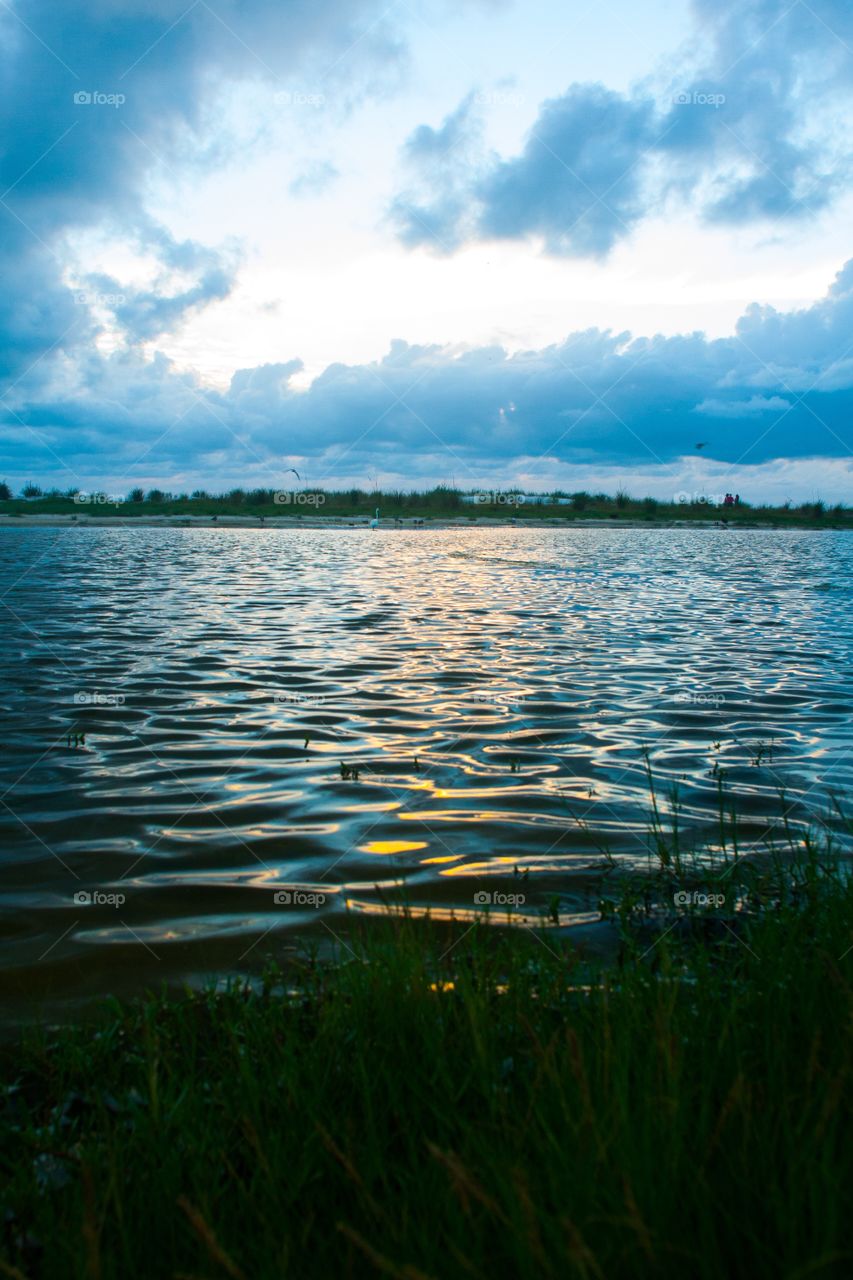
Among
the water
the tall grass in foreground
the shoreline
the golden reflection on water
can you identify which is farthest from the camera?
the shoreline

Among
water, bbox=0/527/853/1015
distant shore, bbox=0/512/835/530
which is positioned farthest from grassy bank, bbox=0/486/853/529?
water, bbox=0/527/853/1015

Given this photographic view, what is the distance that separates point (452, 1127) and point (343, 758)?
526cm

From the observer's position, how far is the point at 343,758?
25.5 ft

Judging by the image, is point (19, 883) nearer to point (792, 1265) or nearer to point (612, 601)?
point (792, 1265)

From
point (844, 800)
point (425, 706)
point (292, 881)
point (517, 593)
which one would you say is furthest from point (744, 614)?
point (292, 881)

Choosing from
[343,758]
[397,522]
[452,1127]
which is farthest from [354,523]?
[452,1127]

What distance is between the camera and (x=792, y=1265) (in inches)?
73.0

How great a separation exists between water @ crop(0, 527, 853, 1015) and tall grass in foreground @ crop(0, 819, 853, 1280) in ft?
3.83

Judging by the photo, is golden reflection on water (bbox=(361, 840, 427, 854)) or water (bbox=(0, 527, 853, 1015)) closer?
water (bbox=(0, 527, 853, 1015))

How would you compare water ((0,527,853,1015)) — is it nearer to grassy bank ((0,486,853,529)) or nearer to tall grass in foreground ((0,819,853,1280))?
tall grass in foreground ((0,819,853,1280))

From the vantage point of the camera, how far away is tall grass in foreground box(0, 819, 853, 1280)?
204 centimetres

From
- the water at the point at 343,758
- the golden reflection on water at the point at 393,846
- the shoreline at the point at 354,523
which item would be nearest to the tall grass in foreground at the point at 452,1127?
the water at the point at 343,758

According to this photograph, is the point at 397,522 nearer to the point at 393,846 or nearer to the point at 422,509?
the point at 422,509

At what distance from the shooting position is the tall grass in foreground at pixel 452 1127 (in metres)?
2.04
